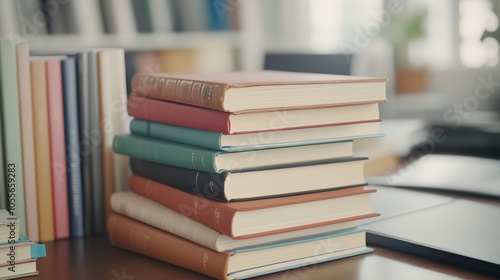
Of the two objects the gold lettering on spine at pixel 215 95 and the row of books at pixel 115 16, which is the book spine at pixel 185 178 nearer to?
the gold lettering on spine at pixel 215 95

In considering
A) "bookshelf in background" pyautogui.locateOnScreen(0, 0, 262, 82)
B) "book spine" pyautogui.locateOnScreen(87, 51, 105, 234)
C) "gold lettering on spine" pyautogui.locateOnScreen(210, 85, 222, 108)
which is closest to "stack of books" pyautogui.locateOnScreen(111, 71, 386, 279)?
"gold lettering on spine" pyautogui.locateOnScreen(210, 85, 222, 108)

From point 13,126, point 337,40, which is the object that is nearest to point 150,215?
point 13,126

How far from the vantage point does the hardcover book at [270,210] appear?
0.74m

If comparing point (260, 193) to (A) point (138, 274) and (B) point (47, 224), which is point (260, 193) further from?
(B) point (47, 224)

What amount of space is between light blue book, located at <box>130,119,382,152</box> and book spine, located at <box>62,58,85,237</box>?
14cm

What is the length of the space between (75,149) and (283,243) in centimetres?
37

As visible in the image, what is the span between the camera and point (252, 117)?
0.75m

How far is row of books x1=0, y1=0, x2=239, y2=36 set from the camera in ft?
7.93

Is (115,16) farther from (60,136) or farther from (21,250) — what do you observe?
(21,250)

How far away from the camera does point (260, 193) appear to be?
77cm

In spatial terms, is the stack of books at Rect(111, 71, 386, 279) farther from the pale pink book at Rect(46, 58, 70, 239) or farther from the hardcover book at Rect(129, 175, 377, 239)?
the pale pink book at Rect(46, 58, 70, 239)

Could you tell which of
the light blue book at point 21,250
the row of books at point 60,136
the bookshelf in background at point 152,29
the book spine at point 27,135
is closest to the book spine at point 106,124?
the row of books at point 60,136

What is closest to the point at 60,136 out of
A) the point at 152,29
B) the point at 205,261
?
the point at 205,261

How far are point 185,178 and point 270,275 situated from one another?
0.15 meters
